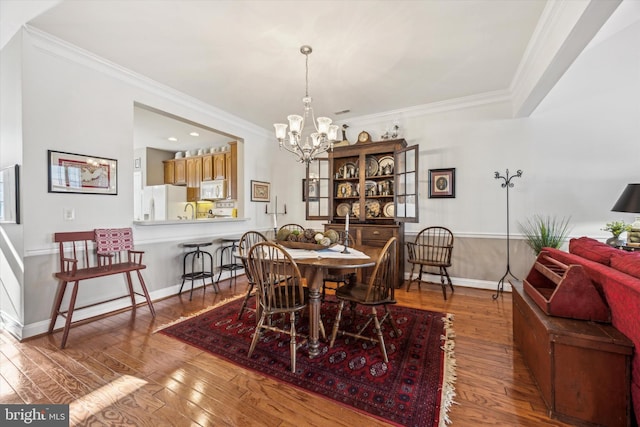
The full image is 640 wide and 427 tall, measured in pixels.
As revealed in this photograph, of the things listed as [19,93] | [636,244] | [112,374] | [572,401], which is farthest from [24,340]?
[636,244]

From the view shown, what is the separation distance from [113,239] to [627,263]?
13.4 feet

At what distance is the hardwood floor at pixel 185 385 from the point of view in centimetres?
148

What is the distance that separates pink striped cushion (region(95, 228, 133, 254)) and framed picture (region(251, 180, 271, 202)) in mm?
2200

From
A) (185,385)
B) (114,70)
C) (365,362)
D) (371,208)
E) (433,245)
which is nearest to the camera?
(185,385)

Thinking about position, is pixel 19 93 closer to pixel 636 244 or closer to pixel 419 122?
pixel 419 122

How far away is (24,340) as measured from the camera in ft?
7.63

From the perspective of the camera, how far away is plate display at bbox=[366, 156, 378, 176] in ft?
14.0

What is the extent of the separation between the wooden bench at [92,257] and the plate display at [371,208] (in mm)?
3046

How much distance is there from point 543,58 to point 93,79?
443 centimetres

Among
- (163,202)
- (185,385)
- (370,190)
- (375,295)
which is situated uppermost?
(370,190)

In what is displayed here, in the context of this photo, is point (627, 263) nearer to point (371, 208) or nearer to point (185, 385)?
point (185, 385)

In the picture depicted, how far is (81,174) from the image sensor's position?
2.69 m

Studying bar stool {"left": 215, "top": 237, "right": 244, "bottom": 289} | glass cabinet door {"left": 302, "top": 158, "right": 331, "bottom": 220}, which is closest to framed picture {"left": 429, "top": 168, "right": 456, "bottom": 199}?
glass cabinet door {"left": 302, "top": 158, "right": 331, "bottom": 220}

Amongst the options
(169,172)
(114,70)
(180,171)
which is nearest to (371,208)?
(114,70)
